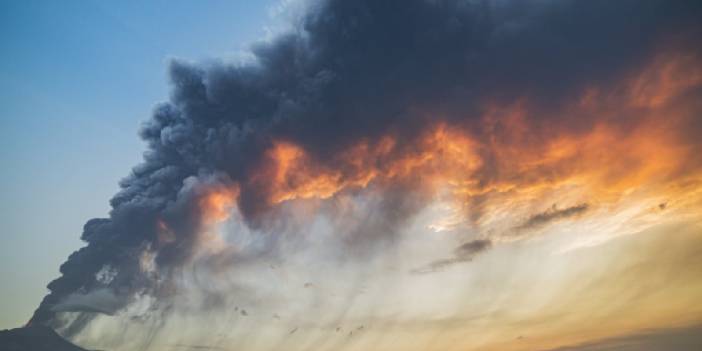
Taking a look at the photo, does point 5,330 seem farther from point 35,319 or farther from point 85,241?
point 85,241

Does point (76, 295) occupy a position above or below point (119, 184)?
below

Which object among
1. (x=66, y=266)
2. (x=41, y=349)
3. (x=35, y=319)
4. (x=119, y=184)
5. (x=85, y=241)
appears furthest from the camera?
(x=41, y=349)

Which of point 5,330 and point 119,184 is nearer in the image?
point 119,184

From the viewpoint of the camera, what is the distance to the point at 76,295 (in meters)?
128

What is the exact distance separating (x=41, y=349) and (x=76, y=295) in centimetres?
10097

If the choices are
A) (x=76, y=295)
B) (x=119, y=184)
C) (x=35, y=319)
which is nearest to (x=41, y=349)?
(x=35, y=319)

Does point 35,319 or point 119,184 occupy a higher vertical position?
point 119,184

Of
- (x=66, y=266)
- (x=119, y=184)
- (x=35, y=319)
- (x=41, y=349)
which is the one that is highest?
(x=119, y=184)

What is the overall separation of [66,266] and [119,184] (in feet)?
156

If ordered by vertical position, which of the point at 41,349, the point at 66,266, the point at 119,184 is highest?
the point at 119,184

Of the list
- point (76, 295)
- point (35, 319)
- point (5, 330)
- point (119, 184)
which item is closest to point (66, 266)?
point (76, 295)

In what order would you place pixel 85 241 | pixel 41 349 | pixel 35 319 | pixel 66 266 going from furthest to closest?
1. pixel 41 349
2. pixel 35 319
3. pixel 66 266
4. pixel 85 241

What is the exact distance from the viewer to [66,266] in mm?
123750

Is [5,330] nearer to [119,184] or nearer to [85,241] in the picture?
[85,241]
